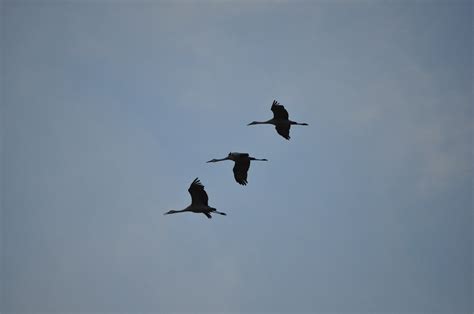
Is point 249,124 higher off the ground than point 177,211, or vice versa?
point 249,124

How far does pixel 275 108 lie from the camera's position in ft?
91.5

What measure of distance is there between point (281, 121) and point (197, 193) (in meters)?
5.50

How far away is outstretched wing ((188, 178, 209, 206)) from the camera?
2567cm

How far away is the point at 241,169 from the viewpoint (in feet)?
88.5

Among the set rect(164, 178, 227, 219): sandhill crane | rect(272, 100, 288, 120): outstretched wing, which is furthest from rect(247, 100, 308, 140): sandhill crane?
rect(164, 178, 227, 219): sandhill crane

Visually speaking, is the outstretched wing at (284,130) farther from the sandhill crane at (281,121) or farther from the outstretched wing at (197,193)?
the outstretched wing at (197,193)

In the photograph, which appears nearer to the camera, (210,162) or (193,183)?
(193,183)

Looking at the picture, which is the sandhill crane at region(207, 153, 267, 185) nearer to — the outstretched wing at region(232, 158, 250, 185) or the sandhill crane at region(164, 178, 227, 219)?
the outstretched wing at region(232, 158, 250, 185)

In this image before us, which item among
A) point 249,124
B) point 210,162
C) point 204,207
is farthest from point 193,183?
point 249,124

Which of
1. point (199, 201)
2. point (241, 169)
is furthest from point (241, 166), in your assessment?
point (199, 201)

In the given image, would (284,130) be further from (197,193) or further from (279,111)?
(197,193)

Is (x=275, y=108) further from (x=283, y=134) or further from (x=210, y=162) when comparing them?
(x=210, y=162)

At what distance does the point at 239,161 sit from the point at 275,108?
2898mm

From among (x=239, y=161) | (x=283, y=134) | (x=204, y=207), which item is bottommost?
(x=204, y=207)
